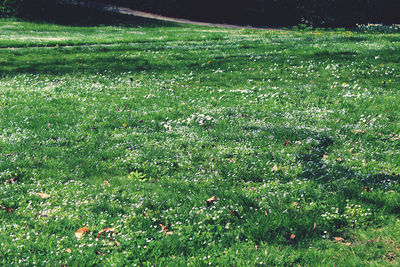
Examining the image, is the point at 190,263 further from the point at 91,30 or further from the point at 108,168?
the point at 91,30

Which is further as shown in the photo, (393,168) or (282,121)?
(282,121)

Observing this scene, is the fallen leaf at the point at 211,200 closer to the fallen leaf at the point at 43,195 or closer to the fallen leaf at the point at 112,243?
the fallen leaf at the point at 112,243

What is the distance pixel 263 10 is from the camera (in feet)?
117

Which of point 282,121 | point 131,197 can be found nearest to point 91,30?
point 282,121

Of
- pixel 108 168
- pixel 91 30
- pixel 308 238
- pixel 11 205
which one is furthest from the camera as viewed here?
pixel 91 30

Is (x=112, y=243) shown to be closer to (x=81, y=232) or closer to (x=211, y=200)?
(x=81, y=232)

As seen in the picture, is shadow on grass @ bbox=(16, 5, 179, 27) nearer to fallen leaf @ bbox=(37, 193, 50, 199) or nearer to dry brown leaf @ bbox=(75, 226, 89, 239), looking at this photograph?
fallen leaf @ bbox=(37, 193, 50, 199)

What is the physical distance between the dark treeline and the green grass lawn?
20.8 m

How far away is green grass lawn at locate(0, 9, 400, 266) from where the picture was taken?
12.6ft

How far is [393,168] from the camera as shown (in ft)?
17.1

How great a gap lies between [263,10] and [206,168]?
110 feet

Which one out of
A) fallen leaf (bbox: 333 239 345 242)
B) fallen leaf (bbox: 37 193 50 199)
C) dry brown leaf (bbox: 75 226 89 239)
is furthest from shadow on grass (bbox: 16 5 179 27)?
fallen leaf (bbox: 333 239 345 242)

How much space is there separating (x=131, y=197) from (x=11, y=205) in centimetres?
162

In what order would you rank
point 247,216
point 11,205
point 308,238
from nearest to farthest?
point 308,238, point 247,216, point 11,205
